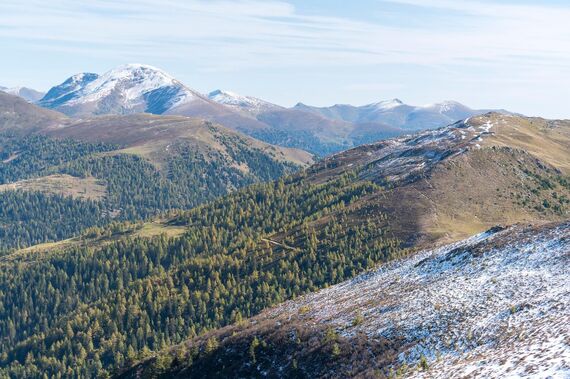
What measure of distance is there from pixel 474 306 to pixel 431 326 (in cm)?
605

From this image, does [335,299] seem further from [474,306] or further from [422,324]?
[474,306]

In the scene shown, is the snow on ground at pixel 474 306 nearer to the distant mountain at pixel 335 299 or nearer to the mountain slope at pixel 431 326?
the mountain slope at pixel 431 326

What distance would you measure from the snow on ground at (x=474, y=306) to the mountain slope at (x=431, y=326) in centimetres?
15

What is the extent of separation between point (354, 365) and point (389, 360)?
4.51 metres

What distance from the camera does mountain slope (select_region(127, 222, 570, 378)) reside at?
153 feet

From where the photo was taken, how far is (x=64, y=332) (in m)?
179

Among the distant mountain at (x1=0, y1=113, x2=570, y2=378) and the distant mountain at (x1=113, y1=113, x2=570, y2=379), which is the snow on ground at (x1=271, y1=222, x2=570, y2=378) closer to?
the distant mountain at (x1=113, y1=113, x2=570, y2=379)

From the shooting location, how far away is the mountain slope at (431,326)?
153 ft

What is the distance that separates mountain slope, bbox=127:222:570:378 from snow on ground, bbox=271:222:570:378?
0.15 m

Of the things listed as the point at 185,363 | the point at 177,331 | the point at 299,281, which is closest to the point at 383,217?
the point at 299,281

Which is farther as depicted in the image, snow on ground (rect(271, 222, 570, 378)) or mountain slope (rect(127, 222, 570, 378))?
mountain slope (rect(127, 222, 570, 378))

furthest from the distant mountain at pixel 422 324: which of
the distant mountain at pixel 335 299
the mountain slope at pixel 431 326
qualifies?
the distant mountain at pixel 335 299

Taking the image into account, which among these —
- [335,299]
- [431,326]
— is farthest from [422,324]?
[335,299]

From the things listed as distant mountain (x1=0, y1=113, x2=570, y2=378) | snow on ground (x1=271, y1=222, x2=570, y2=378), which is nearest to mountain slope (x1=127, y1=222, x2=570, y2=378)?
snow on ground (x1=271, y1=222, x2=570, y2=378)
